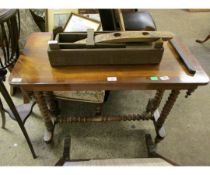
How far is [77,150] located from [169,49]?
0.89 meters

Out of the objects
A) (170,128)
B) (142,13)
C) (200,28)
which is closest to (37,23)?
(142,13)

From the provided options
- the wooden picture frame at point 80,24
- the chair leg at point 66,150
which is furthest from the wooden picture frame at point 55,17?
the chair leg at point 66,150

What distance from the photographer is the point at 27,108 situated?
1.46 meters

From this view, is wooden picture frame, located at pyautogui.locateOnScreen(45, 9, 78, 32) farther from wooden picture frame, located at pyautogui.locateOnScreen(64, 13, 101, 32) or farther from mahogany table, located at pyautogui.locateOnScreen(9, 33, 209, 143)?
mahogany table, located at pyautogui.locateOnScreen(9, 33, 209, 143)

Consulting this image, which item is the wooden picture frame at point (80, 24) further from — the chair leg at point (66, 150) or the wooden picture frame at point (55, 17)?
the chair leg at point (66, 150)

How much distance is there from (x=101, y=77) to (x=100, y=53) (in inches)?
4.3

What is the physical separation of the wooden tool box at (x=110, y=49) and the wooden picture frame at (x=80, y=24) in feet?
1.07

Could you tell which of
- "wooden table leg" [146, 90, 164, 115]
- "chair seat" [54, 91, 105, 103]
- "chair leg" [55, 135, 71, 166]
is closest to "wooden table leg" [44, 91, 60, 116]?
"chair seat" [54, 91, 105, 103]

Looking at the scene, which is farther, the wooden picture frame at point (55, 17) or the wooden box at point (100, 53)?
the wooden picture frame at point (55, 17)

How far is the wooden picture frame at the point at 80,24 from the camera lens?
128 centimetres

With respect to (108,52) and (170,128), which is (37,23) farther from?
(170,128)

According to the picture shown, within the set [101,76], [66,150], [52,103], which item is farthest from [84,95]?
[101,76]

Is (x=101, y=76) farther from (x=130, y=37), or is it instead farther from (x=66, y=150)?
(x=66, y=150)

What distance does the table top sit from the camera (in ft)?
3.02
